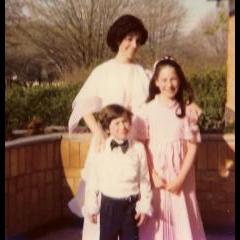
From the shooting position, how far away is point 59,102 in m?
1.89

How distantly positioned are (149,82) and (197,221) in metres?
0.49

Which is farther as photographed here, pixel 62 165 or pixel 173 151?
pixel 62 165

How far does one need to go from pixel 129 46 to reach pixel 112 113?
9.4 inches

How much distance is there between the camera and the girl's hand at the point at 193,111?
1831 millimetres

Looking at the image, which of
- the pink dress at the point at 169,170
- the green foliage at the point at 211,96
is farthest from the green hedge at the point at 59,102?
the pink dress at the point at 169,170

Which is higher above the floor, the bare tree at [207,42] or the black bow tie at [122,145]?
the bare tree at [207,42]

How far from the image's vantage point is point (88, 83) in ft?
6.12

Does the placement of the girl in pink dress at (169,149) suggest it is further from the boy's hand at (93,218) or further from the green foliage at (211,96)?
the boy's hand at (93,218)

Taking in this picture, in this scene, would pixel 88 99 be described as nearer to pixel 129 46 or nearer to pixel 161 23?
pixel 129 46

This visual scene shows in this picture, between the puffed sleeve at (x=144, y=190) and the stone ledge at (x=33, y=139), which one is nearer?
the puffed sleeve at (x=144, y=190)

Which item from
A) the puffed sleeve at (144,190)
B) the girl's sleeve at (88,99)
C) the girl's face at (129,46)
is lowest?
the puffed sleeve at (144,190)

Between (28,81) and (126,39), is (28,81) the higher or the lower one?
the lower one
